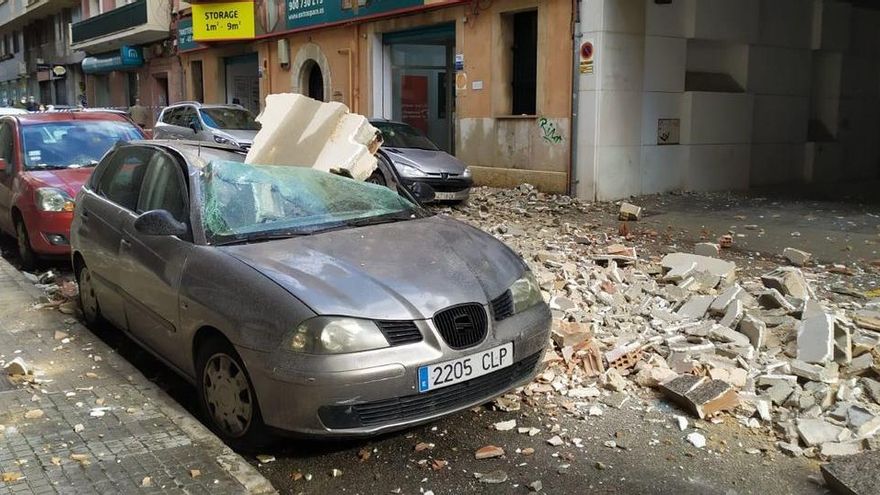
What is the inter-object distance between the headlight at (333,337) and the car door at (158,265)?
1.10 meters

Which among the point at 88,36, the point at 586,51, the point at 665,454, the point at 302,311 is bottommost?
the point at 665,454

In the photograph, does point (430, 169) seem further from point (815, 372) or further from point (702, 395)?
point (702, 395)

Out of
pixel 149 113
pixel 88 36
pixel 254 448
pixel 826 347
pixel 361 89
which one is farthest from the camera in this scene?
pixel 88 36

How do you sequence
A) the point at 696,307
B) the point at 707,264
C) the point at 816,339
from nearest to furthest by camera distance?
the point at 816,339, the point at 696,307, the point at 707,264

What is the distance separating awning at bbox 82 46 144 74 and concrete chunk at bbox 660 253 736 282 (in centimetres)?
2782

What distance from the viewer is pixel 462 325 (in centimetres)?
381

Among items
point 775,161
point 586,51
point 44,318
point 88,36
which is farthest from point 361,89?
point 88,36

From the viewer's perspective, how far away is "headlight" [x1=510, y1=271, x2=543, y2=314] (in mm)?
4191

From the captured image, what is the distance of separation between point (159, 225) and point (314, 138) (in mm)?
1497

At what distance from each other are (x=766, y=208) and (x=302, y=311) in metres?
11.3

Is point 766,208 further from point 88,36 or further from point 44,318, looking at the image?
point 88,36

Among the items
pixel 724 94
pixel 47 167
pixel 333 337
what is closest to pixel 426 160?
pixel 47 167

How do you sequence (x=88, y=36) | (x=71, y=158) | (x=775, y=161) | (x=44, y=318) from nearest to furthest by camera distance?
(x=44, y=318), (x=71, y=158), (x=775, y=161), (x=88, y=36)

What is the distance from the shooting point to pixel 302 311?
11.8 ft
